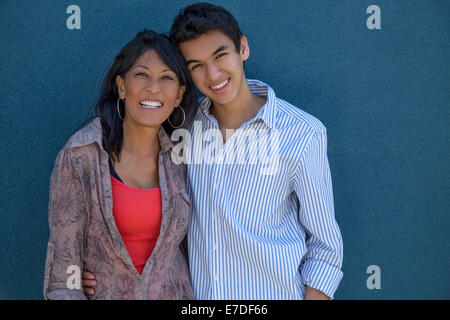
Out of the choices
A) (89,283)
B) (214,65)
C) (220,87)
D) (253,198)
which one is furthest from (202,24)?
(89,283)

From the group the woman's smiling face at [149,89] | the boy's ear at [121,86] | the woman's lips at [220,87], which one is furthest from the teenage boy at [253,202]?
the boy's ear at [121,86]

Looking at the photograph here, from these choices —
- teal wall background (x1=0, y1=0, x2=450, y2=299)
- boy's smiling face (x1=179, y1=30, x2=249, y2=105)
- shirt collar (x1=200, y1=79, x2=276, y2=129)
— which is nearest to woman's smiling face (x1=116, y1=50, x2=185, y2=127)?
boy's smiling face (x1=179, y1=30, x2=249, y2=105)

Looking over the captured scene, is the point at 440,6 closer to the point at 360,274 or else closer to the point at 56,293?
the point at 360,274

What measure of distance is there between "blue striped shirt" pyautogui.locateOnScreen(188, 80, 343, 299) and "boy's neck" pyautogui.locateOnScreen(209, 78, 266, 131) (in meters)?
0.09

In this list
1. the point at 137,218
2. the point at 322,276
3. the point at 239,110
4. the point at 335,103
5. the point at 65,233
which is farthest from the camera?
the point at 335,103

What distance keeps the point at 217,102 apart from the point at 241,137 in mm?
200

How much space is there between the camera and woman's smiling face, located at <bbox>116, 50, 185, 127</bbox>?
1898mm

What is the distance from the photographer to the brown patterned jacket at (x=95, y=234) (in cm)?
174

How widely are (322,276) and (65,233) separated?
1117 millimetres

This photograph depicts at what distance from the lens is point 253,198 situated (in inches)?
77.1

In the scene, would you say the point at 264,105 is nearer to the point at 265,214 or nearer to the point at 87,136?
the point at 265,214

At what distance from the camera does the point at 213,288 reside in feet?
6.42

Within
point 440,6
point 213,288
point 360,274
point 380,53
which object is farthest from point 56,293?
Answer: point 440,6

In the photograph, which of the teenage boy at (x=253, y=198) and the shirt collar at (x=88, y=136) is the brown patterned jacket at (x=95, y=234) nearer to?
the shirt collar at (x=88, y=136)
